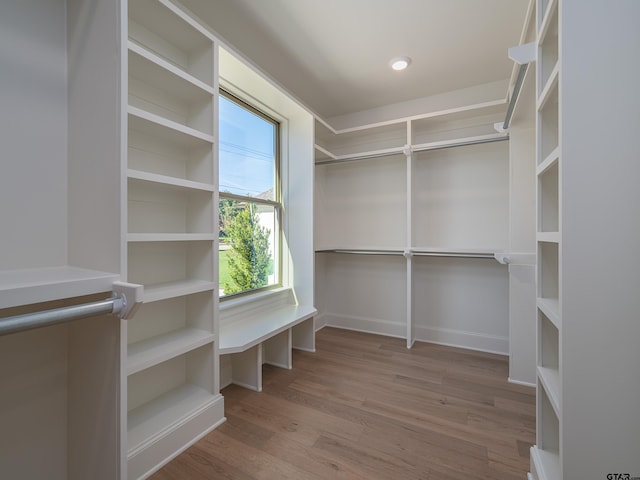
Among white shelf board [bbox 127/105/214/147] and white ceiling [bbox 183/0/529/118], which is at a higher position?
white ceiling [bbox 183/0/529/118]

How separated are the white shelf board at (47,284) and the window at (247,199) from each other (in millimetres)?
996

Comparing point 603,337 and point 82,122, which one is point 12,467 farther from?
point 603,337

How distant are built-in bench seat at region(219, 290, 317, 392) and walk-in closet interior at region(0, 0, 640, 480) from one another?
0.02m

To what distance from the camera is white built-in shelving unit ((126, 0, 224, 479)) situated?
4.72 feet

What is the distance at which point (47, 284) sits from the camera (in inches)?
33.4

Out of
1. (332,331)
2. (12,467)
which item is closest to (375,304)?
(332,331)

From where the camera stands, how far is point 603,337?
2.75ft

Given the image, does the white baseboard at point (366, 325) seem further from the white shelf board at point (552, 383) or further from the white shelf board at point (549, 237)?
the white shelf board at point (549, 237)

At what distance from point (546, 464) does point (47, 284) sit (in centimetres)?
195

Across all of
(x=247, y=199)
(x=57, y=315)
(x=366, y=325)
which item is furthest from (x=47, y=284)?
(x=366, y=325)

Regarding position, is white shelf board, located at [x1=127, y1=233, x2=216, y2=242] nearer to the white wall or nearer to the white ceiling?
the white wall

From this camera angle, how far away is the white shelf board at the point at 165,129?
1323 mm

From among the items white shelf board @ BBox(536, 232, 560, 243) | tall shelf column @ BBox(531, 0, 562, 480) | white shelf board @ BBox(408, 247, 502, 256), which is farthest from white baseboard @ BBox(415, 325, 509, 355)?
white shelf board @ BBox(536, 232, 560, 243)

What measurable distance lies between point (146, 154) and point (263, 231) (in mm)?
1253
